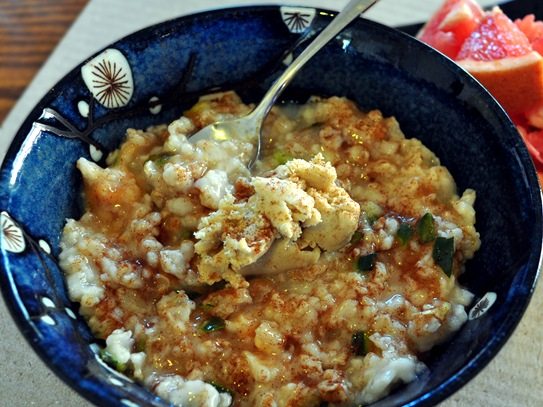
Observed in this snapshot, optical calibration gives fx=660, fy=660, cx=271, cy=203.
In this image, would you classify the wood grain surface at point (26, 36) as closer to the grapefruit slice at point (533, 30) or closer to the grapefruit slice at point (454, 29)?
the grapefruit slice at point (454, 29)

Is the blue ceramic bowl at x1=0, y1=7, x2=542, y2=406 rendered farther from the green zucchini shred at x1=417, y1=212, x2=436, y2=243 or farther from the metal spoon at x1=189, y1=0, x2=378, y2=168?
the green zucchini shred at x1=417, y1=212, x2=436, y2=243

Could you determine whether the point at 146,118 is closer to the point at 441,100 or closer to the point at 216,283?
the point at 216,283

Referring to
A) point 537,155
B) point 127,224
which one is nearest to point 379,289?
point 127,224

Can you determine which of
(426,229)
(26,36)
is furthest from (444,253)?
(26,36)

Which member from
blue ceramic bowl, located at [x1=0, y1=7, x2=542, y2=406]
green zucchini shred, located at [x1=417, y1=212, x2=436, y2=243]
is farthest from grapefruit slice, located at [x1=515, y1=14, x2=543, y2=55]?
green zucchini shred, located at [x1=417, y1=212, x2=436, y2=243]

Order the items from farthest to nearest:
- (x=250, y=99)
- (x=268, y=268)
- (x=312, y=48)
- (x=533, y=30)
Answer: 1. (x=533, y=30)
2. (x=250, y=99)
3. (x=312, y=48)
4. (x=268, y=268)

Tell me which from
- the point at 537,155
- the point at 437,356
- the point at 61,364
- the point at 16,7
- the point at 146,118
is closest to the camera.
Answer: the point at 61,364

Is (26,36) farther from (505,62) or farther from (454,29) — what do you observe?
(505,62)
